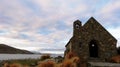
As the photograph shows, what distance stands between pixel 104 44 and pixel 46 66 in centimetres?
3265

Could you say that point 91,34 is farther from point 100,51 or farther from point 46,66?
point 46,66

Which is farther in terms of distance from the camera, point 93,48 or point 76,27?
point 93,48

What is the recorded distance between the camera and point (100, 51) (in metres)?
35.3

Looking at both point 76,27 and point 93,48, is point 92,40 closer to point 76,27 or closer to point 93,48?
point 76,27

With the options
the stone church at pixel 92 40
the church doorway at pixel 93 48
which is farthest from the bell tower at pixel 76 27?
the church doorway at pixel 93 48

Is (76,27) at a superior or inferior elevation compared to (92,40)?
superior

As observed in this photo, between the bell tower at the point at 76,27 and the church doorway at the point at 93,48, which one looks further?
the church doorway at the point at 93,48

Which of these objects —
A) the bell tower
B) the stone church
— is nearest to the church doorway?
the stone church

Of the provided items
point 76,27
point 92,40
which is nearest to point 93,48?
point 92,40

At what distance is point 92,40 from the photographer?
35344 millimetres

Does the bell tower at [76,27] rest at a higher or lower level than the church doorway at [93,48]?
higher

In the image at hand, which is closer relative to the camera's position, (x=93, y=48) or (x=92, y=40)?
(x=92, y=40)

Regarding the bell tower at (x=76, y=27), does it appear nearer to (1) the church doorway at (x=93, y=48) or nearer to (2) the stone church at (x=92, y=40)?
(2) the stone church at (x=92, y=40)

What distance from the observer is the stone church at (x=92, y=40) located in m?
34.8
